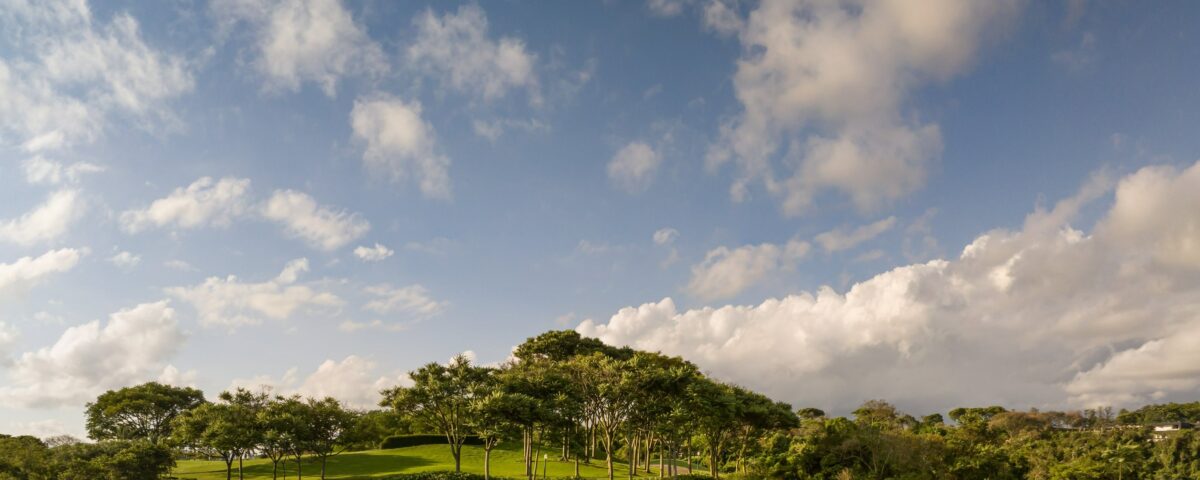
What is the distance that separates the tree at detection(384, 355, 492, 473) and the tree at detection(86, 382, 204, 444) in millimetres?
47259

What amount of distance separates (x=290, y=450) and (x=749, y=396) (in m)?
44.2

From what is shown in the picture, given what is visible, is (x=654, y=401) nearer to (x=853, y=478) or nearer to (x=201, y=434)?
(x=853, y=478)

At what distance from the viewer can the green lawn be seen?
65625 mm

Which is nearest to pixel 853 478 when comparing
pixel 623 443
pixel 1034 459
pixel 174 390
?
pixel 1034 459

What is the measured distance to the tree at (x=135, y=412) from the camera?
8225 cm

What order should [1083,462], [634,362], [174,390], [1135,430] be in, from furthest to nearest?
[1135,430]
[174,390]
[1083,462]
[634,362]

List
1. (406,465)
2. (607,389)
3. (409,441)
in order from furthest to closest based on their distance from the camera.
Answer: (409,441), (406,465), (607,389)

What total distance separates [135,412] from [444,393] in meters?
57.7

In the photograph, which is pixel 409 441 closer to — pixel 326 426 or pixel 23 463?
pixel 326 426

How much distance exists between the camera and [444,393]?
5291cm

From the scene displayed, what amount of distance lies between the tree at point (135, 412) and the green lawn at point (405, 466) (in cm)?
675

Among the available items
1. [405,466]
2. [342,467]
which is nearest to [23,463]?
[342,467]

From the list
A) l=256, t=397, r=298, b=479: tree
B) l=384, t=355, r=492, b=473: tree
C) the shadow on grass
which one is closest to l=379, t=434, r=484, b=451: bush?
the shadow on grass

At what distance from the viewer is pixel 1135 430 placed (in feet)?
421
